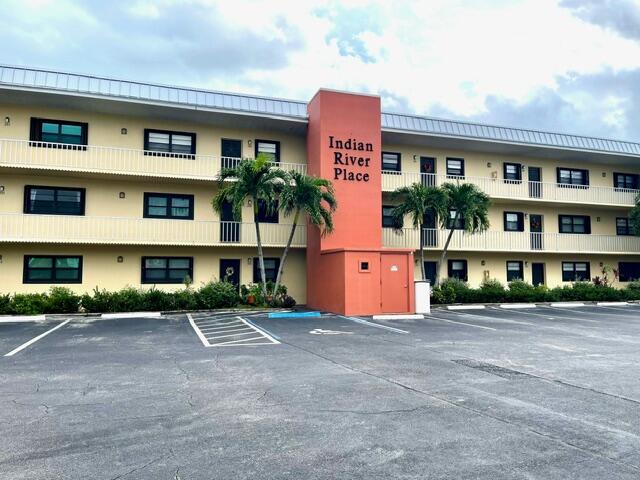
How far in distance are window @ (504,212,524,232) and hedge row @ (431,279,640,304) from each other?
3450mm

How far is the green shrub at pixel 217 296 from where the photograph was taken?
1969 centimetres

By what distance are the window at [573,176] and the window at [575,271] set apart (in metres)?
4.81

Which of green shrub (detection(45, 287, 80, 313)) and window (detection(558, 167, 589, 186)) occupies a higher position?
window (detection(558, 167, 589, 186))

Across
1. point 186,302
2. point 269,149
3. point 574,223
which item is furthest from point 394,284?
point 574,223

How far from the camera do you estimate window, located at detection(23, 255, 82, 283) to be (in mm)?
20078

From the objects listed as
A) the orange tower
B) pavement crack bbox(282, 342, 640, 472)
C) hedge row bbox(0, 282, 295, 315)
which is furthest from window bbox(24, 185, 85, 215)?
pavement crack bbox(282, 342, 640, 472)

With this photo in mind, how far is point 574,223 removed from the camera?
29.5 m

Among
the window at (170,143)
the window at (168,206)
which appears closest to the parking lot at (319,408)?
the window at (168,206)

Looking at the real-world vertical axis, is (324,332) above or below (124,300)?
below

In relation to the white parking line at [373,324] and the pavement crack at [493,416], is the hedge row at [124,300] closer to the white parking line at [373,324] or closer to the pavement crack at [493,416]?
the white parking line at [373,324]

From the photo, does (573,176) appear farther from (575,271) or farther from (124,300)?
(124,300)

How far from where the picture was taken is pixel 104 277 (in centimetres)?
2100

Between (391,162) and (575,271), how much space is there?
13189 millimetres

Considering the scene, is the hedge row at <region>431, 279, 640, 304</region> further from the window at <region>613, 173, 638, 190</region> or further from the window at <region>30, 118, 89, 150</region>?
the window at <region>30, 118, 89, 150</region>
